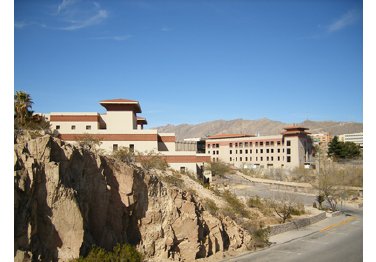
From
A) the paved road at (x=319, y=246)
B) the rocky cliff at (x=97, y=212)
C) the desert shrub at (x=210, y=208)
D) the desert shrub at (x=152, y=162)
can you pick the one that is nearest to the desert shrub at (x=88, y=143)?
the rocky cliff at (x=97, y=212)

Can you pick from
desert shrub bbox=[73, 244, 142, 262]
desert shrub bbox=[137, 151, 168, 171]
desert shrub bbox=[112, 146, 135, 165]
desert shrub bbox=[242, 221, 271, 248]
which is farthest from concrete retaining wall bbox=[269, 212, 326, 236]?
desert shrub bbox=[73, 244, 142, 262]

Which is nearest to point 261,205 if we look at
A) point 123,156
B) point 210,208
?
point 210,208

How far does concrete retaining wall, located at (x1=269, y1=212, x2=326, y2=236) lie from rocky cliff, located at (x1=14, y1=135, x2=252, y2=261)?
14.1 ft

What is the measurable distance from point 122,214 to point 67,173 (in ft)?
13.6

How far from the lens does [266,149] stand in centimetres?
8512

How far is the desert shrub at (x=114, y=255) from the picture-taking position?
→ 45.2 feet

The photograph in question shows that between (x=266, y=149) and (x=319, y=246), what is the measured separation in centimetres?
6164

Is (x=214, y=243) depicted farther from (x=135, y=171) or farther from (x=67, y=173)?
(x=67, y=173)

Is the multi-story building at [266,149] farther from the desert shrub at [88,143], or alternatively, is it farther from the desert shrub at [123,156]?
the desert shrub at [123,156]

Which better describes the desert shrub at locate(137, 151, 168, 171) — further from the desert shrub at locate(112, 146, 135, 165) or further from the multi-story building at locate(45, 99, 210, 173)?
the multi-story building at locate(45, 99, 210, 173)

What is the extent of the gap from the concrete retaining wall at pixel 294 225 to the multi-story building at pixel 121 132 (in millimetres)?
11514

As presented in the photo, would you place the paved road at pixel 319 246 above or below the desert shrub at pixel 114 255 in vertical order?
below

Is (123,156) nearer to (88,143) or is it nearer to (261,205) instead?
(88,143)

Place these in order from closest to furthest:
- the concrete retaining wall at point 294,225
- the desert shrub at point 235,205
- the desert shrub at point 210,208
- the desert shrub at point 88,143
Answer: the desert shrub at point 88,143 → the desert shrub at point 210,208 → the concrete retaining wall at point 294,225 → the desert shrub at point 235,205
